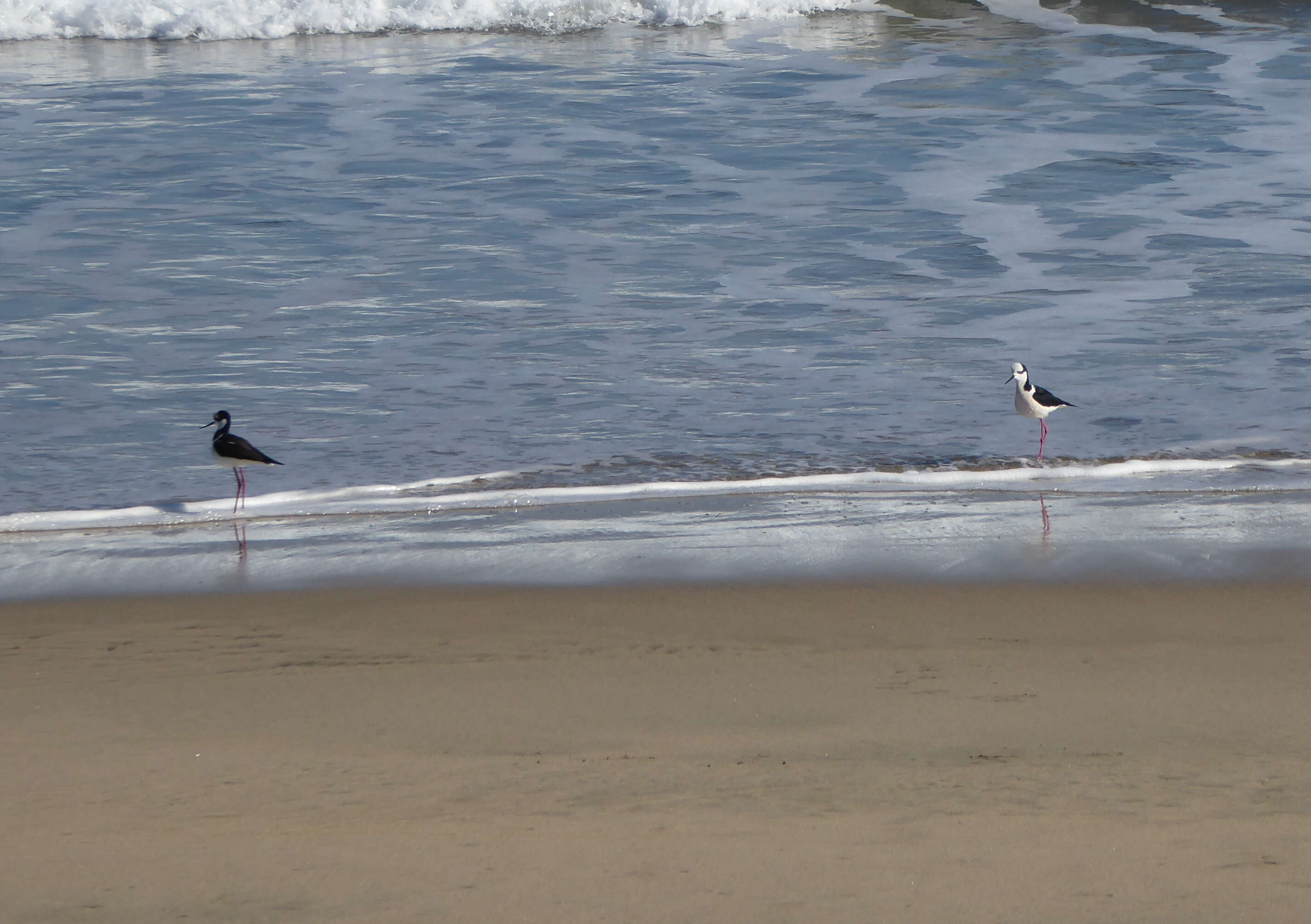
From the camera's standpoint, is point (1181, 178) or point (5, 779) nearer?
point (5, 779)

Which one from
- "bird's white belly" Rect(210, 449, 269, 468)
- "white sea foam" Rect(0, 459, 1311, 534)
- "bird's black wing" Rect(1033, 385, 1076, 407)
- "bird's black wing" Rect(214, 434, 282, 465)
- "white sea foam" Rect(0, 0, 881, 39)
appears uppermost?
"white sea foam" Rect(0, 0, 881, 39)

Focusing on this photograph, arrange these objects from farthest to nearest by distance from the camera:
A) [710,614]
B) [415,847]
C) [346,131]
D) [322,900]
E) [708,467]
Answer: [346,131] < [708,467] < [710,614] < [415,847] < [322,900]

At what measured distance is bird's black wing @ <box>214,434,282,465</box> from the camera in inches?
208

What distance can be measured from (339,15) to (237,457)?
14.0 metres

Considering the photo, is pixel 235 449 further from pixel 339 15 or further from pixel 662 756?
pixel 339 15

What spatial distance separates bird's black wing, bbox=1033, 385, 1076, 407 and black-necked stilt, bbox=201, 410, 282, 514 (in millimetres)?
3039

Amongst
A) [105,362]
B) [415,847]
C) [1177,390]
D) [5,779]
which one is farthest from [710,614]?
[105,362]

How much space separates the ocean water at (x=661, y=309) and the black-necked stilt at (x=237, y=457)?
0.08 metres

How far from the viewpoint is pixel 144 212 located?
10.0 m

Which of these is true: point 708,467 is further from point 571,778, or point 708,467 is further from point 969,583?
point 571,778

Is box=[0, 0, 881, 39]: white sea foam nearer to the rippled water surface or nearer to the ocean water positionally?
the ocean water

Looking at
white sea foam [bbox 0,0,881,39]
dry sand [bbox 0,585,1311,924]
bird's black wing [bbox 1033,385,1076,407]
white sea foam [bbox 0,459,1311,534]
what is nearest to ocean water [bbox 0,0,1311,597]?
white sea foam [bbox 0,459,1311,534]

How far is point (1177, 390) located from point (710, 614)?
341 cm

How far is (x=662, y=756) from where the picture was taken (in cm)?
302
